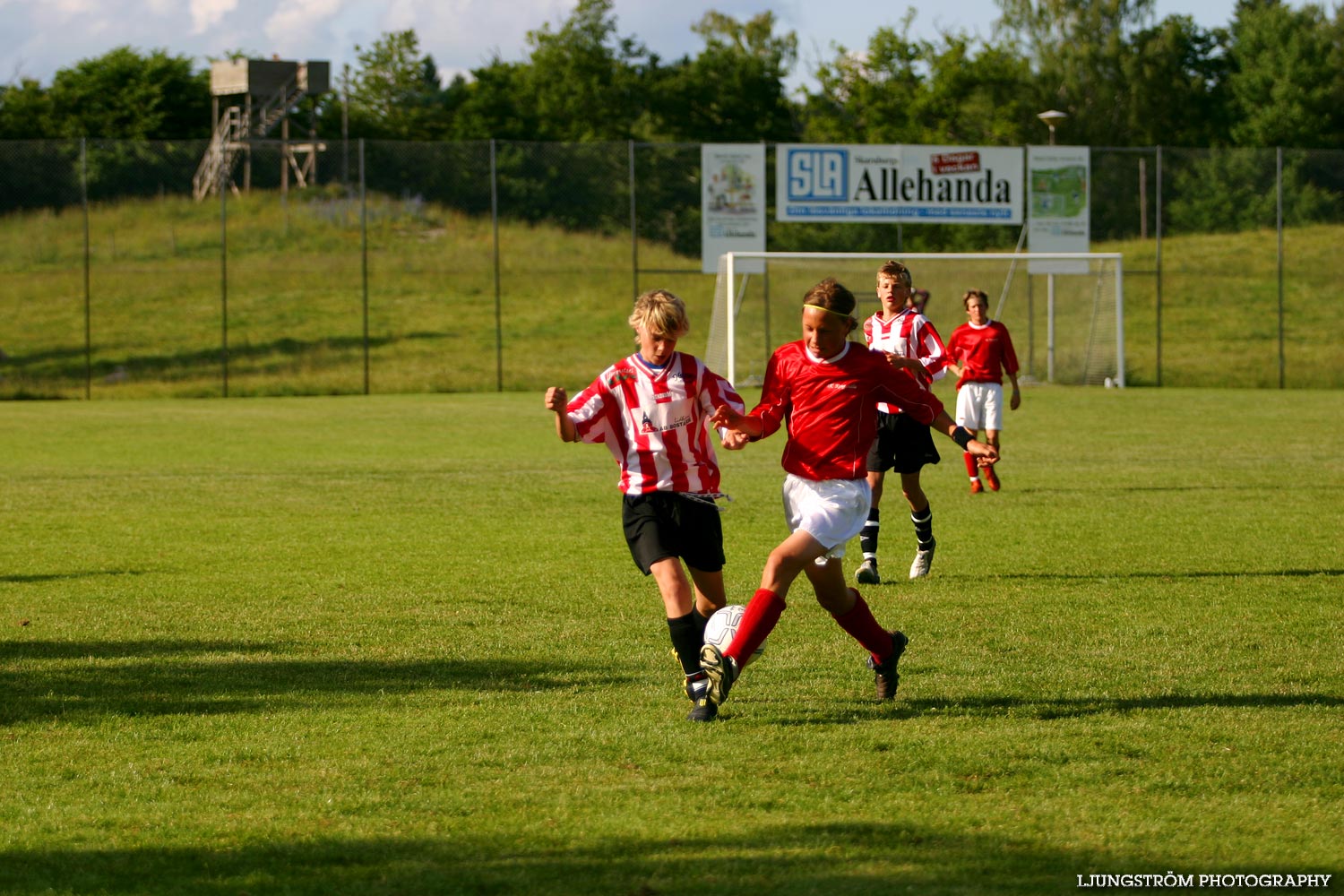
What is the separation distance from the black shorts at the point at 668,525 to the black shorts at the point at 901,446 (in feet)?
11.4

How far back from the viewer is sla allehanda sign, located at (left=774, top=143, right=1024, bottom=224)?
31.9 meters

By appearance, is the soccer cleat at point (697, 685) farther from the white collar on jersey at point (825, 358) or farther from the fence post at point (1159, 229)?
the fence post at point (1159, 229)

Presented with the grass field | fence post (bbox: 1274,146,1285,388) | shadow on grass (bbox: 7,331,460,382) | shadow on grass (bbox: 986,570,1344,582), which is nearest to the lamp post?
fence post (bbox: 1274,146,1285,388)

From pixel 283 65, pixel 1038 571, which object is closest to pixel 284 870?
pixel 1038 571

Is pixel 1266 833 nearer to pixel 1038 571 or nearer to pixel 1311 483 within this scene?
pixel 1038 571

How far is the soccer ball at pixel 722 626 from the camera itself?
18.1 feet

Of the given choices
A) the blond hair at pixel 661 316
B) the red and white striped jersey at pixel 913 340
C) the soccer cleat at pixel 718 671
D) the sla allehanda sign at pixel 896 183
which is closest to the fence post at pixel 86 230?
the sla allehanda sign at pixel 896 183

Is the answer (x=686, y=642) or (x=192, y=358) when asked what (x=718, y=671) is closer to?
(x=686, y=642)

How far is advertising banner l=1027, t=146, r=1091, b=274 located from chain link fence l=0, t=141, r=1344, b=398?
1.26 metres

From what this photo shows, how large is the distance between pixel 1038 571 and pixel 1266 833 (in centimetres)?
468

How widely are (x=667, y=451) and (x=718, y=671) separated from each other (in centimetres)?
81

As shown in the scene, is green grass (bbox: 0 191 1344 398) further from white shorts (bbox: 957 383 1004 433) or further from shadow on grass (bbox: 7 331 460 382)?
white shorts (bbox: 957 383 1004 433)

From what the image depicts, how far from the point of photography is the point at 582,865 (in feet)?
12.3

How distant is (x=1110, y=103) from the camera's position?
60344mm
